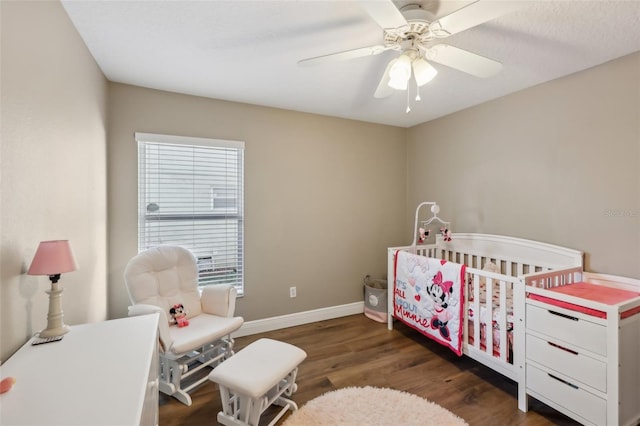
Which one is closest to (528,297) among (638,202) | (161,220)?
(638,202)

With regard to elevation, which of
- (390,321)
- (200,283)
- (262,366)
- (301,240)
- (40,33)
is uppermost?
(40,33)

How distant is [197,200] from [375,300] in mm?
2180

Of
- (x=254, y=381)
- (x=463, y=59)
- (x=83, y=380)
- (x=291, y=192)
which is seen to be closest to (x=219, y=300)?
(x=254, y=381)

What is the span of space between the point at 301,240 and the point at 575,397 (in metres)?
2.38

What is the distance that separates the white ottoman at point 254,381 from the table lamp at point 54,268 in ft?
2.59

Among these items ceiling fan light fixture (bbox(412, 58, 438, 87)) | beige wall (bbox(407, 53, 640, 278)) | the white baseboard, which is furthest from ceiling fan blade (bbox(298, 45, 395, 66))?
the white baseboard

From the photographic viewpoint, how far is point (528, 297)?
6.15 ft

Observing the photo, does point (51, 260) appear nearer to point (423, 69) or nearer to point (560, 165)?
point (423, 69)

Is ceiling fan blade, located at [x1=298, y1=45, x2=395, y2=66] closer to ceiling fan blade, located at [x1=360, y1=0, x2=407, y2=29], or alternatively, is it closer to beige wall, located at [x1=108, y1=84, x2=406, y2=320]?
ceiling fan blade, located at [x1=360, y1=0, x2=407, y2=29]

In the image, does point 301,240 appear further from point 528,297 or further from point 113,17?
point 113,17

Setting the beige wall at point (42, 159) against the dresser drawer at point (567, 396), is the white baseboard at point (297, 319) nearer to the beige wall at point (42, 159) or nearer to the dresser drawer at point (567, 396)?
the beige wall at point (42, 159)

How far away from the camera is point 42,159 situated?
1.29 meters

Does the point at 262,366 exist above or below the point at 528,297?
below

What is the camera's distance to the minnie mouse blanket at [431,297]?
7.51ft
